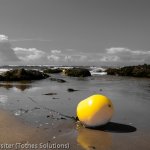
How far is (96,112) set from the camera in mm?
7836

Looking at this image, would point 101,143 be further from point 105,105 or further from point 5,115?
point 5,115

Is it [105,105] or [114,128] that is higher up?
[105,105]

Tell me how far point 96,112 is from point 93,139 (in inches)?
36.3

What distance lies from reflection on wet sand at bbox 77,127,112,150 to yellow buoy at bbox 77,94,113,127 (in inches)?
10.0

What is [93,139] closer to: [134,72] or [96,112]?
[96,112]

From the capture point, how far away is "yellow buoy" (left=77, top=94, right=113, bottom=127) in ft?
25.9

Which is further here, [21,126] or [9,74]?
[9,74]

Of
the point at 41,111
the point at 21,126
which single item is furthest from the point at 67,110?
the point at 21,126

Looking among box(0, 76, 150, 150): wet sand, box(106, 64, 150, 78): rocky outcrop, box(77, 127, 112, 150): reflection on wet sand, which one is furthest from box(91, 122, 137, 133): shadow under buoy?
box(106, 64, 150, 78): rocky outcrop

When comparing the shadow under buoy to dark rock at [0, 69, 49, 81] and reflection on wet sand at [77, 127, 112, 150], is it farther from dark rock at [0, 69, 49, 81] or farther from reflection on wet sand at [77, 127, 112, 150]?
dark rock at [0, 69, 49, 81]

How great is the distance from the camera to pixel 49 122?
8805 mm

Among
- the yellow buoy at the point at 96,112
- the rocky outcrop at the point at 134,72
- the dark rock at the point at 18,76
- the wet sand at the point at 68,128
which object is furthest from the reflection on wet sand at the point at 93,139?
the rocky outcrop at the point at 134,72

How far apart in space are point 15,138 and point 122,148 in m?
2.67

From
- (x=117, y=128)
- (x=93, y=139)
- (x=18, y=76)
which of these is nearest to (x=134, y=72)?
(x=18, y=76)
